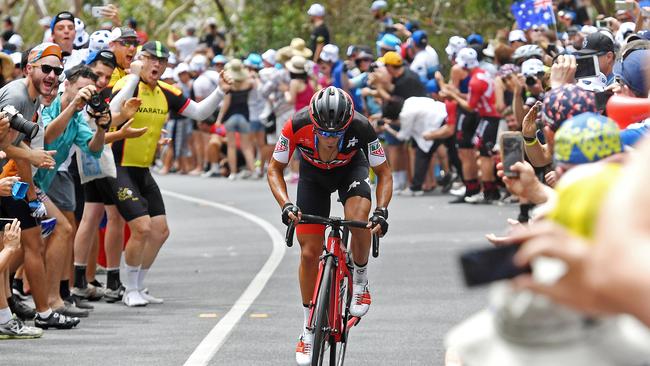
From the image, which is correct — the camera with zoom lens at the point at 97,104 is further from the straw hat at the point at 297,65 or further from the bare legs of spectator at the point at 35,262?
the straw hat at the point at 297,65

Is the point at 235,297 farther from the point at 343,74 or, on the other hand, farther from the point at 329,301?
the point at 343,74

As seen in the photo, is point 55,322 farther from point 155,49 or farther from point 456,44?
point 456,44

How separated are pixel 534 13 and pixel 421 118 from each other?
9.70 ft

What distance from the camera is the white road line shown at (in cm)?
992

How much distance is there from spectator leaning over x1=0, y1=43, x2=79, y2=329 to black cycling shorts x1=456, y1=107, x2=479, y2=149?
1113cm

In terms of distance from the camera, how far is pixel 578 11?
Answer: 76.7 ft

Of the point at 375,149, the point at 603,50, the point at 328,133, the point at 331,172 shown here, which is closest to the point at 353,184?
the point at 331,172


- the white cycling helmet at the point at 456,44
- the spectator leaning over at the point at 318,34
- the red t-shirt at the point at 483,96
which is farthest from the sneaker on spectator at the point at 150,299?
the spectator leaning over at the point at 318,34

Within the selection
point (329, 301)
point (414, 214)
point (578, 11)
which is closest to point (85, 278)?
point (329, 301)

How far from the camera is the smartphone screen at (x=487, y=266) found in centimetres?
342

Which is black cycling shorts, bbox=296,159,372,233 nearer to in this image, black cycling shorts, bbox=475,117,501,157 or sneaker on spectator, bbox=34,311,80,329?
sneaker on spectator, bbox=34,311,80,329

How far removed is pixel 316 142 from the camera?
9.49 metres

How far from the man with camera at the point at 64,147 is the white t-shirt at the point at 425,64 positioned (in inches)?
494

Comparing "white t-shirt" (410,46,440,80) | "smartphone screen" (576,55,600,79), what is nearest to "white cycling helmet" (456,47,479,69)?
"white t-shirt" (410,46,440,80)
